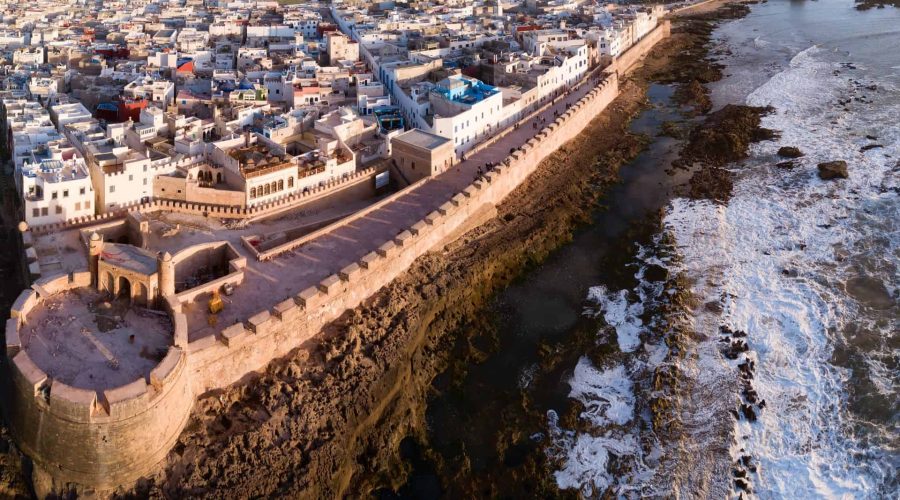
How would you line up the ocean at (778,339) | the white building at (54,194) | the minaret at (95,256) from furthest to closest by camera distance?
the white building at (54,194) < the minaret at (95,256) < the ocean at (778,339)

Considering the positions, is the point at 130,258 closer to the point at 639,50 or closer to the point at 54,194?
the point at 54,194

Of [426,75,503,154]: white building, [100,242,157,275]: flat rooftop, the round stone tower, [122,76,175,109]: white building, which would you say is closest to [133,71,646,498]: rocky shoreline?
the round stone tower

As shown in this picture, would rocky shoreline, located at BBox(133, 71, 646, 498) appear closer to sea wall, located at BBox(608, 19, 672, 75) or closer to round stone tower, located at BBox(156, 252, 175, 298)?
round stone tower, located at BBox(156, 252, 175, 298)

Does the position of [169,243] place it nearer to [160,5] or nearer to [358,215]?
[358,215]

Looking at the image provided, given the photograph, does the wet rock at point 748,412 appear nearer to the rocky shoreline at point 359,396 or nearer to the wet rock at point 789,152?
the rocky shoreline at point 359,396

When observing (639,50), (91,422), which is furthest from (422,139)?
(639,50)

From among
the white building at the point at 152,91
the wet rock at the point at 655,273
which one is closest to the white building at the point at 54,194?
the white building at the point at 152,91
